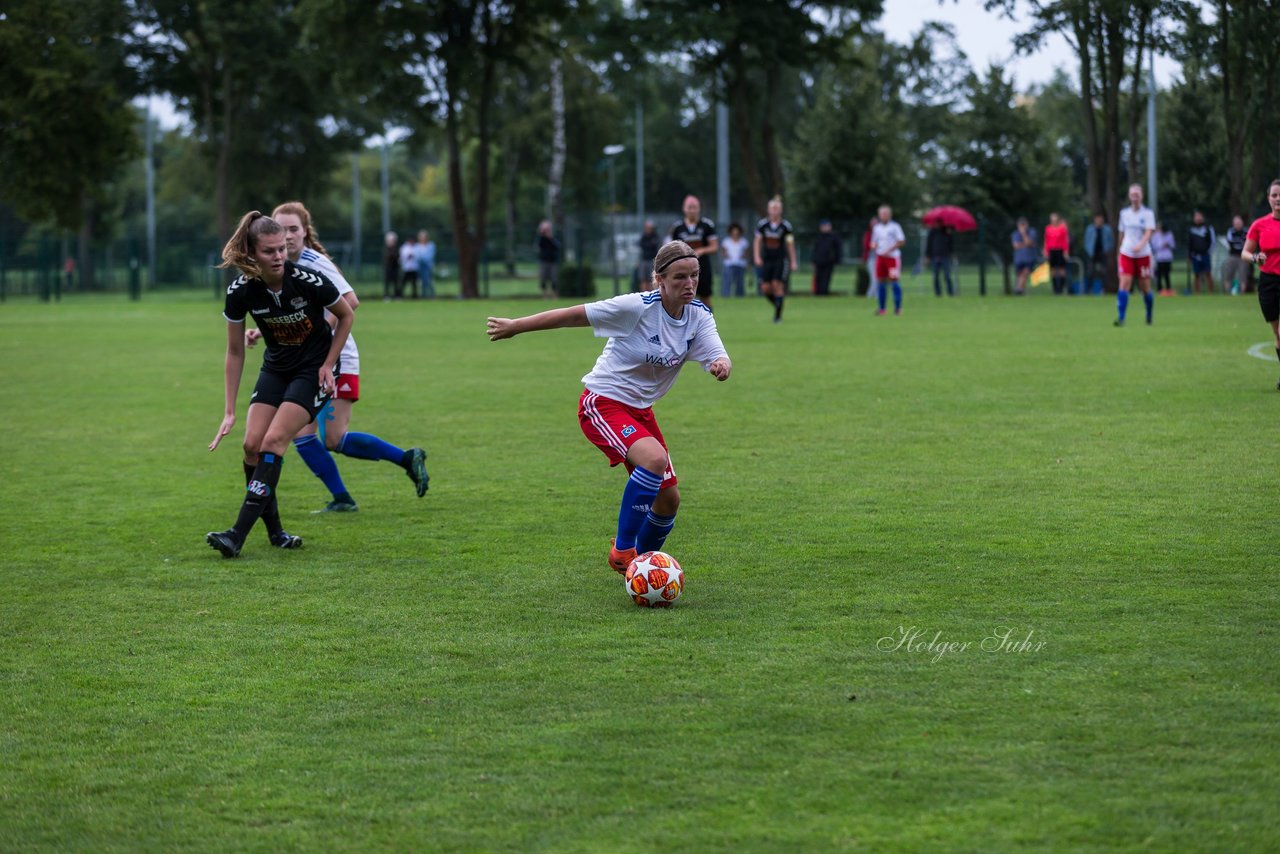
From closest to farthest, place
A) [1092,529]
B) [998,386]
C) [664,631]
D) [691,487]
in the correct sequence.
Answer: [664,631]
[1092,529]
[691,487]
[998,386]

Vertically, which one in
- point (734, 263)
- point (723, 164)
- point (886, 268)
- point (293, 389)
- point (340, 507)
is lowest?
point (340, 507)

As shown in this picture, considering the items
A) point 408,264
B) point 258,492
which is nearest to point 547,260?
point 408,264

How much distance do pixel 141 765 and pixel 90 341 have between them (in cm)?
2371

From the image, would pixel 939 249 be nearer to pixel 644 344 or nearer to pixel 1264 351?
pixel 1264 351

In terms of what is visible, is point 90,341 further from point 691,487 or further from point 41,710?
point 41,710

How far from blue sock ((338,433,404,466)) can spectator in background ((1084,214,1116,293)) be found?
31534 millimetres

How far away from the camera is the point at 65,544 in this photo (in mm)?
8367

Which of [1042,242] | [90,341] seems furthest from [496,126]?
[90,341]

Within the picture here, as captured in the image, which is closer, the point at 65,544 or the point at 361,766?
the point at 361,766

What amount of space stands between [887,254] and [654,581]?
24.0 m

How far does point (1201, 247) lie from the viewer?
38938 millimetres

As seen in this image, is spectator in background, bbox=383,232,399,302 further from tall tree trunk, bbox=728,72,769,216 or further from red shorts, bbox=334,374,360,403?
red shorts, bbox=334,374,360,403

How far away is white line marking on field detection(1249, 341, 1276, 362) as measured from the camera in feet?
58.9

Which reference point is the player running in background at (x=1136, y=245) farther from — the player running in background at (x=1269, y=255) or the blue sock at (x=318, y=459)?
the blue sock at (x=318, y=459)
